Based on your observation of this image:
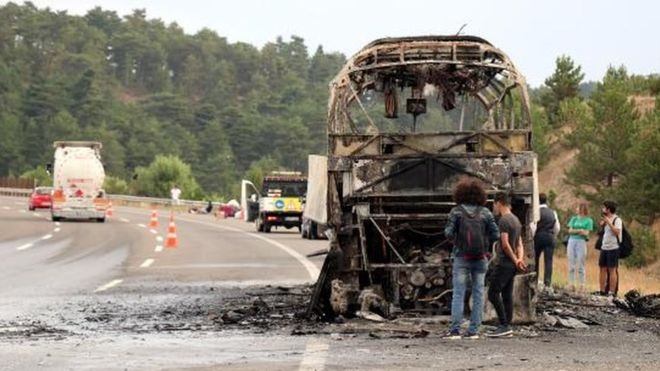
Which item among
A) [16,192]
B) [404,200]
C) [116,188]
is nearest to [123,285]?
[404,200]

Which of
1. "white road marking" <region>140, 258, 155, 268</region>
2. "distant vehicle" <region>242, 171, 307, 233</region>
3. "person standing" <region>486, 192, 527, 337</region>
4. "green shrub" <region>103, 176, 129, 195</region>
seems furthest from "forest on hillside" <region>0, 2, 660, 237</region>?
"person standing" <region>486, 192, 527, 337</region>

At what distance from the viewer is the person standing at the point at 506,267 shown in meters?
12.4

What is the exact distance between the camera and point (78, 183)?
51.7 m

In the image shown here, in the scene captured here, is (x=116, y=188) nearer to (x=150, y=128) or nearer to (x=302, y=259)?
(x=150, y=128)

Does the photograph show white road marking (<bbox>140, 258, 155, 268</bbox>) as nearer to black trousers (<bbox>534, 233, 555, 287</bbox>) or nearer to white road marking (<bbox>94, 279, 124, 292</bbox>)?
white road marking (<bbox>94, 279, 124, 292</bbox>)

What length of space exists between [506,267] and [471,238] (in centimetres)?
71

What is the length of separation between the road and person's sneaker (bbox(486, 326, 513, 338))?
5.1 inches

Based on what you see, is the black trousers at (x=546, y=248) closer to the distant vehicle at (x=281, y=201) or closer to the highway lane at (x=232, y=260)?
the highway lane at (x=232, y=260)

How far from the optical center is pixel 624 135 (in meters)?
59.8

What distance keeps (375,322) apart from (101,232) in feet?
105

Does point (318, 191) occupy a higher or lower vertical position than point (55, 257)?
higher

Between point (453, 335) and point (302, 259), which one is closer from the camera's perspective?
point (453, 335)

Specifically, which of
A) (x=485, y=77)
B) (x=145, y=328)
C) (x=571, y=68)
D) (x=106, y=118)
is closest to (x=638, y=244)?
(x=571, y=68)

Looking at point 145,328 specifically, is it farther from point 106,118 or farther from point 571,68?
point 106,118
